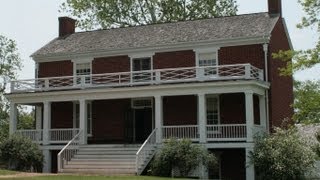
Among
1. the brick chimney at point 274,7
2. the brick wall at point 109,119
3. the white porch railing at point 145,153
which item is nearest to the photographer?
the white porch railing at point 145,153

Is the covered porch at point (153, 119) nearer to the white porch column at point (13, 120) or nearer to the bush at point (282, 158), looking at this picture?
the white porch column at point (13, 120)

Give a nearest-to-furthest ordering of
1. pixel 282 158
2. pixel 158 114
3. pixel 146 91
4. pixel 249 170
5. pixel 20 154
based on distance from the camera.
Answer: pixel 282 158 → pixel 249 170 → pixel 20 154 → pixel 158 114 → pixel 146 91

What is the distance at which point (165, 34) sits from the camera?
115ft

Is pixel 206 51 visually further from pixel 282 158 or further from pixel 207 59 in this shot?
pixel 282 158

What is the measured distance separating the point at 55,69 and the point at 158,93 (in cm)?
924

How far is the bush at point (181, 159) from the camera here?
2719cm

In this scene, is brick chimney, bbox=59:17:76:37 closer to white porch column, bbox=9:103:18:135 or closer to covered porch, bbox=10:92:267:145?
covered porch, bbox=10:92:267:145

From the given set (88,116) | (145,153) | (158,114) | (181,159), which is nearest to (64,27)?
(88,116)

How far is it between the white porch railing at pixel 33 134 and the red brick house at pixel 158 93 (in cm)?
7

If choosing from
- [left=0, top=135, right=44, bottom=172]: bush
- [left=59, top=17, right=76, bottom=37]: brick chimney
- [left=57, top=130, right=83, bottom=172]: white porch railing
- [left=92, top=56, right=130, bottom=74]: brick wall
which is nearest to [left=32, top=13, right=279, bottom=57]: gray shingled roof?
[left=92, top=56, right=130, bottom=74]: brick wall

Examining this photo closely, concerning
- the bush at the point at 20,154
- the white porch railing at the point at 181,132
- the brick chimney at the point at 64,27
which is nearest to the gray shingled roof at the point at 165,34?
the brick chimney at the point at 64,27

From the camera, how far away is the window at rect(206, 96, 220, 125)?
31.9 m

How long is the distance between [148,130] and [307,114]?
9.91 m

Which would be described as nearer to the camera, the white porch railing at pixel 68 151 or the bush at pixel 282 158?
the bush at pixel 282 158
